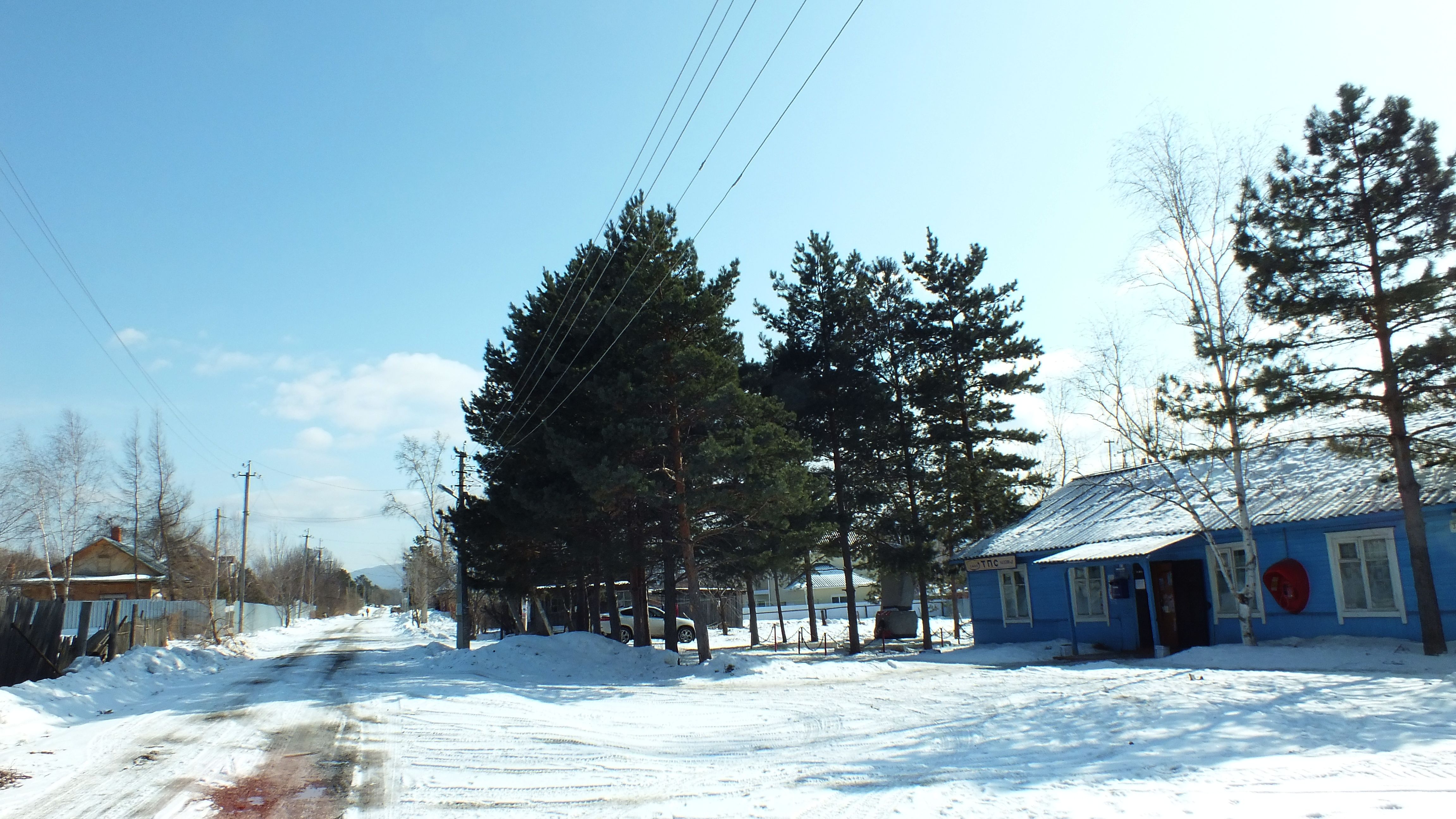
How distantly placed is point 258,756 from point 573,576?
53.8ft

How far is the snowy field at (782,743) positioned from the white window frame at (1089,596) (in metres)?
4.38

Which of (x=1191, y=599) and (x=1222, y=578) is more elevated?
A: (x=1222, y=578)

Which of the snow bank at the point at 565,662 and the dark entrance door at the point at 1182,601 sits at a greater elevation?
the dark entrance door at the point at 1182,601

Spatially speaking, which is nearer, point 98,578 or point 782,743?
point 782,743

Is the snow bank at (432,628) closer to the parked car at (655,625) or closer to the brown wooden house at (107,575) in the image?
the parked car at (655,625)

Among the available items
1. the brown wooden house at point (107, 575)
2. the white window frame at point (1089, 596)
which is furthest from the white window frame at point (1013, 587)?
the brown wooden house at point (107, 575)

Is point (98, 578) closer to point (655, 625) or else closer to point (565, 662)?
point (655, 625)

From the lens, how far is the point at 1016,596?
A: 84.4 feet

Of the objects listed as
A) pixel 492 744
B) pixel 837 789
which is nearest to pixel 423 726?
pixel 492 744

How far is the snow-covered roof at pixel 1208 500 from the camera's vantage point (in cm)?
1684

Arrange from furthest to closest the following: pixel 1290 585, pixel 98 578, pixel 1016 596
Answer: pixel 98 578 → pixel 1016 596 → pixel 1290 585

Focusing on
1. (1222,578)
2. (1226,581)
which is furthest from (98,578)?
(1226,581)

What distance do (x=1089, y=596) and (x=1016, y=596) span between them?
114 inches

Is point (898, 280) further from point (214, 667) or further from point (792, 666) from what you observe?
point (214, 667)
